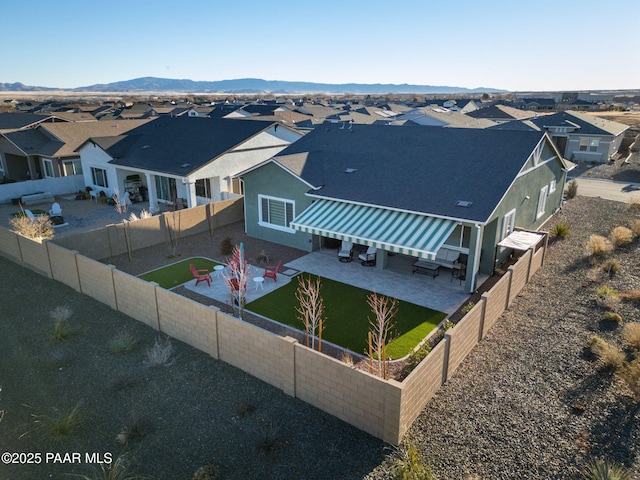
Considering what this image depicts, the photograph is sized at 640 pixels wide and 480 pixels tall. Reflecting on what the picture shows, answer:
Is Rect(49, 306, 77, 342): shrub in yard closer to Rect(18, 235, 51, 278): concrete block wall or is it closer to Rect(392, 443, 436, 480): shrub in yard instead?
Rect(18, 235, 51, 278): concrete block wall

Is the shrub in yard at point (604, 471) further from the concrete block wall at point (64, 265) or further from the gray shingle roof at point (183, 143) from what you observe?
the gray shingle roof at point (183, 143)

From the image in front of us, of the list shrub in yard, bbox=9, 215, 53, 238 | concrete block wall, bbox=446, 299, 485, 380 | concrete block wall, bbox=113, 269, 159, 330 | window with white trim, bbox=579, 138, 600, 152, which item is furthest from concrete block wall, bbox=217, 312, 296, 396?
window with white trim, bbox=579, 138, 600, 152

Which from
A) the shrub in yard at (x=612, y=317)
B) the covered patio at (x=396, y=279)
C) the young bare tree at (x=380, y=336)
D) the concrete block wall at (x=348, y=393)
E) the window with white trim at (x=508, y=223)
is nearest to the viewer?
the concrete block wall at (x=348, y=393)

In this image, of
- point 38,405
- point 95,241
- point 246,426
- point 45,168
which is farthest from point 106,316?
point 45,168

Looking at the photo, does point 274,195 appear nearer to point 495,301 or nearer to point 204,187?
point 204,187

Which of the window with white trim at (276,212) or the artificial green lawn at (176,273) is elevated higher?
the window with white trim at (276,212)

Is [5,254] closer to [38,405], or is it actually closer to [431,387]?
[38,405]

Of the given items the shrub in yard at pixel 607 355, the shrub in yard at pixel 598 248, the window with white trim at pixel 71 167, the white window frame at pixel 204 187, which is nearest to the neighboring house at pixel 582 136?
the shrub in yard at pixel 598 248
